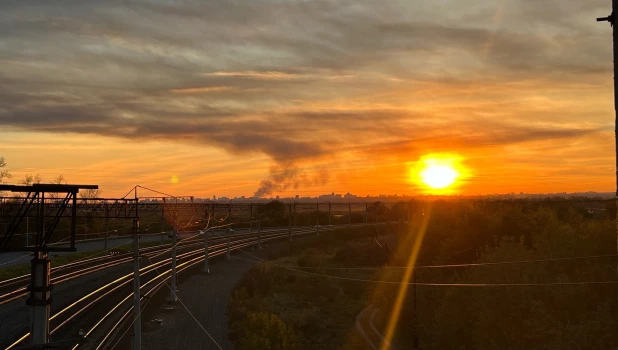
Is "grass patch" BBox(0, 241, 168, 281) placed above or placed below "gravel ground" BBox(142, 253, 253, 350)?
above

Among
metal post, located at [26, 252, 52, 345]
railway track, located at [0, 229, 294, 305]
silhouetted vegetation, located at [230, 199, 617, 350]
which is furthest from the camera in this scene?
railway track, located at [0, 229, 294, 305]

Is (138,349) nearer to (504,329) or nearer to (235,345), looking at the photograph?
(235,345)

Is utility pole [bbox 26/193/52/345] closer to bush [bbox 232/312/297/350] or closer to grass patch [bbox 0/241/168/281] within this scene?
bush [bbox 232/312/297/350]

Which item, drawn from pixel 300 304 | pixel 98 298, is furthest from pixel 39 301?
pixel 300 304

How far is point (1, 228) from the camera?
63531mm

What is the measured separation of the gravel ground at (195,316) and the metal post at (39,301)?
9299mm

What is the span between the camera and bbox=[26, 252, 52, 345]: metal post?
1958 cm

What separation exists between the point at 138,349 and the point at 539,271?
1894 cm

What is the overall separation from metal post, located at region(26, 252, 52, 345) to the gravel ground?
30.5 feet

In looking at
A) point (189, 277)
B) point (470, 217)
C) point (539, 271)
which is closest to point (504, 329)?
point (539, 271)

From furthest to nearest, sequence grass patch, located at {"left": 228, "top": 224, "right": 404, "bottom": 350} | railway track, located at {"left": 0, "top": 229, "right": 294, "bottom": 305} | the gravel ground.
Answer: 1. railway track, located at {"left": 0, "top": 229, "right": 294, "bottom": 305}
2. grass patch, located at {"left": 228, "top": 224, "right": 404, "bottom": 350}
3. the gravel ground

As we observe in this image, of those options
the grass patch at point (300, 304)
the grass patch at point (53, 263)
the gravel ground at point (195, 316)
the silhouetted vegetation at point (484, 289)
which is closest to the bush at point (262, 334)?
the grass patch at point (300, 304)

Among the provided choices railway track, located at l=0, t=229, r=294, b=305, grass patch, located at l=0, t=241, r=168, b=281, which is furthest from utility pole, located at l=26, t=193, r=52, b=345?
grass patch, located at l=0, t=241, r=168, b=281

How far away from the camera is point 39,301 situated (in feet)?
64.5
